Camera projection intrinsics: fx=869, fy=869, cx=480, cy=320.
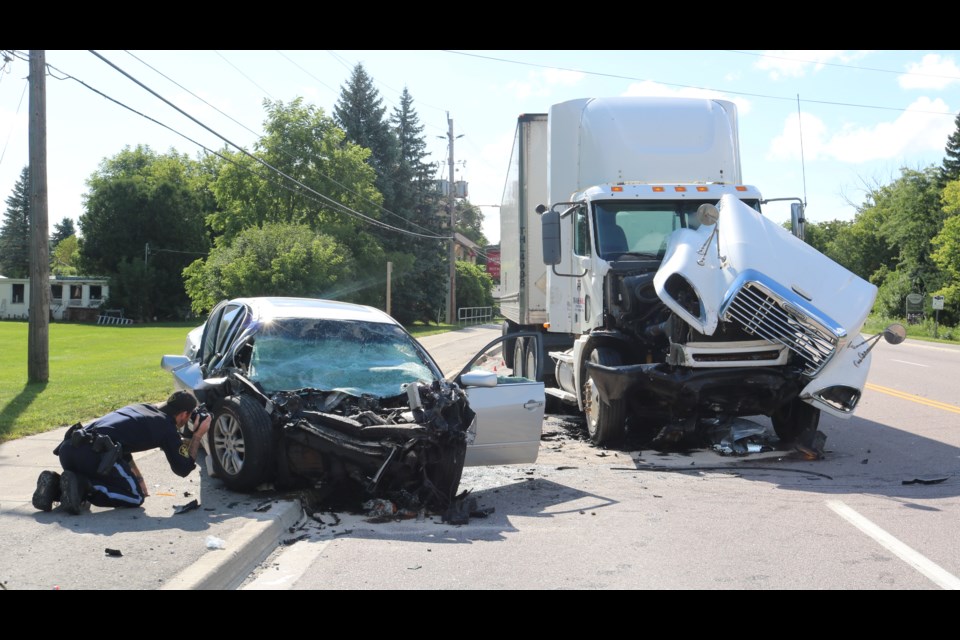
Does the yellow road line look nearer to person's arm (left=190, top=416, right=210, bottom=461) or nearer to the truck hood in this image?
the truck hood

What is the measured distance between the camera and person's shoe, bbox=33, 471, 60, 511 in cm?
604

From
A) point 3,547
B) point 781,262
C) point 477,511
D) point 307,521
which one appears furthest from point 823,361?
point 3,547

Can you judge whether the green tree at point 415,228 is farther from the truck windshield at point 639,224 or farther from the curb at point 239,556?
the curb at point 239,556

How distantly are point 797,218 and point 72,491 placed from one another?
8.67 meters

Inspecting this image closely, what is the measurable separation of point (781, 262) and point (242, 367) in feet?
17.0

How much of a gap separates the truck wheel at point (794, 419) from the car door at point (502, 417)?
10.8ft

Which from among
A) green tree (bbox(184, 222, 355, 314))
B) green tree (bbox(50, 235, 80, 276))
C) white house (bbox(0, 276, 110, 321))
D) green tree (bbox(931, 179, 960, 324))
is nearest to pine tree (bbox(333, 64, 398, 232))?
green tree (bbox(184, 222, 355, 314))

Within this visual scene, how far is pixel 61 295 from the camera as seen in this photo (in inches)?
2702

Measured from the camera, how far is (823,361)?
8344 mm

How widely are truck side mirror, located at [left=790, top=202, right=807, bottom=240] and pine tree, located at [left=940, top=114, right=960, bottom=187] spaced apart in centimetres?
6438

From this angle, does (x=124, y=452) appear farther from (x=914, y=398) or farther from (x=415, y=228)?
(x=415, y=228)

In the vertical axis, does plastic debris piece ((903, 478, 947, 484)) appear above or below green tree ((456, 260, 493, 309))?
below
